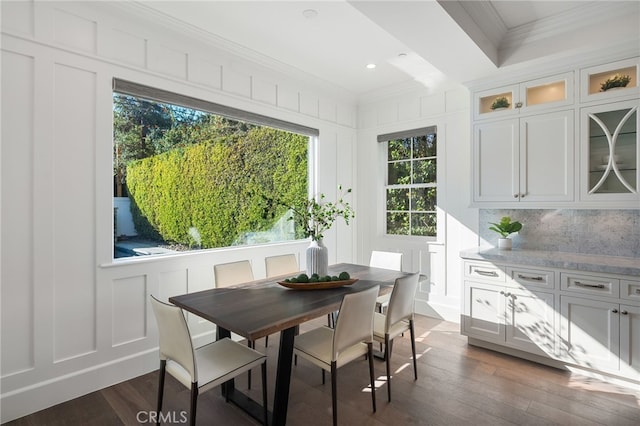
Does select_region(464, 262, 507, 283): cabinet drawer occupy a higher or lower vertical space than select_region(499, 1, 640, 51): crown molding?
lower

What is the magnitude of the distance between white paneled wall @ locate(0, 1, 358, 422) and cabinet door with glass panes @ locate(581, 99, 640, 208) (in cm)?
355

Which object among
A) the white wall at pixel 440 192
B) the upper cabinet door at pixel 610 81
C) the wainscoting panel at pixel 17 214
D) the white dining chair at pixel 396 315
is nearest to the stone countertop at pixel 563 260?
the white wall at pixel 440 192

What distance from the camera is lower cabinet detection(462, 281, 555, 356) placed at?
2910 millimetres

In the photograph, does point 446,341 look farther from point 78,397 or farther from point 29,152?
point 29,152

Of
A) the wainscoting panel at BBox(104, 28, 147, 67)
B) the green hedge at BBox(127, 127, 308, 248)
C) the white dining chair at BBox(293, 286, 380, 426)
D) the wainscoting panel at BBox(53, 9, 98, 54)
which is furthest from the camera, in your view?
the green hedge at BBox(127, 127, 308, 248)

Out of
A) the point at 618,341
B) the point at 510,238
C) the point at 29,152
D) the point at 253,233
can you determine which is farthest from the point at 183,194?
the point at 618,341

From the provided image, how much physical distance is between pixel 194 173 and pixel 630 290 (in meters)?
3.85

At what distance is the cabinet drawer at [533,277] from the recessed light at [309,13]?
2.83 metres

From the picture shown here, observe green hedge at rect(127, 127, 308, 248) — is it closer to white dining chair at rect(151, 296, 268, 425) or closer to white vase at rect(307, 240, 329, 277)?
white vase at rect(307, 240, 329, 277)

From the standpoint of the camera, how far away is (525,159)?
326 cm

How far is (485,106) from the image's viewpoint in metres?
3.57

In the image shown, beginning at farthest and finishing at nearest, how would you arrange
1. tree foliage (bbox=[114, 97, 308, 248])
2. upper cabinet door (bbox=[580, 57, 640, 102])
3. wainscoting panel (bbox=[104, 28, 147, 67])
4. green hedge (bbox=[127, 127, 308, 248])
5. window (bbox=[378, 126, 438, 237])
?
1. window (bbox=[378, 126, 438, 237])
2. green hedge (bbox=[127, 127, 308, 248])
3. tree foliage (bbox=[114, 97, 308, 248])
4. upper cabinet door (bbox=[580, 57, 640, 102])
5. wainscoting panel (bbox=[104, 28, 147, 67])

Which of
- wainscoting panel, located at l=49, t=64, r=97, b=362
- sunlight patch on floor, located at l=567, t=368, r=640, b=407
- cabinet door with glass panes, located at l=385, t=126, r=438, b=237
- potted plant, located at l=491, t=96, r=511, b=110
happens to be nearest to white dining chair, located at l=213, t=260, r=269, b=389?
wainscoting panel, located at l=49, t=64, r=97, b=362

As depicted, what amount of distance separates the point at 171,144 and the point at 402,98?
2.98 m
